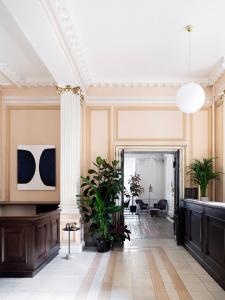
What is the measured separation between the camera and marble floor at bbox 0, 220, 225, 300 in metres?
4.43

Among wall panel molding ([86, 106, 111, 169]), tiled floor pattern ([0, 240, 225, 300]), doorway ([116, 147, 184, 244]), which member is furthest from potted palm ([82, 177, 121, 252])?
doorway ([116, 147, 184, 244])

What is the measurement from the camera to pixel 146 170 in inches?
682

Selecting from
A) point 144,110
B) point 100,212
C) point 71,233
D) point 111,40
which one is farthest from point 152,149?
point 111,40

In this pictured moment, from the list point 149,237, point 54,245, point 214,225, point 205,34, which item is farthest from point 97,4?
point 149,237

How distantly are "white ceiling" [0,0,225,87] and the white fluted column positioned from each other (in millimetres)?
527

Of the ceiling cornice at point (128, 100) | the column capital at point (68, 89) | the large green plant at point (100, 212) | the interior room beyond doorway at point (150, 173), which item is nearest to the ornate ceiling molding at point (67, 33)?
→ the column capital at point (68, 89)

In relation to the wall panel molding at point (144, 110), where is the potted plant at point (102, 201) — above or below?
below

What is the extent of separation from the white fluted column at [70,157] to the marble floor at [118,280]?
2.54ft

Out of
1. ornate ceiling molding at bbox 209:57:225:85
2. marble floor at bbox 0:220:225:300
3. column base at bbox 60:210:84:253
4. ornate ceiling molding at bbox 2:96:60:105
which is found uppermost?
ornate ceiling molding at bbox 209:57:225:85

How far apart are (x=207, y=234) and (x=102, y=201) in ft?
8.03

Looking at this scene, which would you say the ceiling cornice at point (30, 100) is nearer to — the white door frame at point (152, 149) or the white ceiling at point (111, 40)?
the white ceiling at point (111, 40)

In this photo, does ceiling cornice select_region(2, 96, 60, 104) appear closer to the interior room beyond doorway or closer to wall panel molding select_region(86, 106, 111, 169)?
wall panel molding select_region(86, 106, 111, 169)

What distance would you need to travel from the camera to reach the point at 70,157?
→ 721 cm

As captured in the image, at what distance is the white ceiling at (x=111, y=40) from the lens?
4.38m
